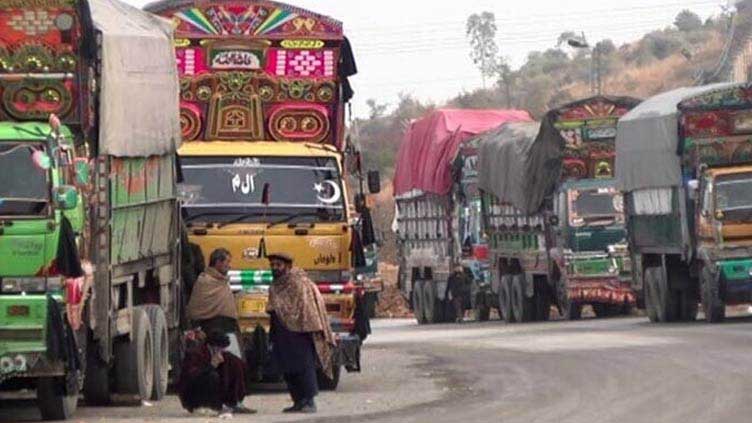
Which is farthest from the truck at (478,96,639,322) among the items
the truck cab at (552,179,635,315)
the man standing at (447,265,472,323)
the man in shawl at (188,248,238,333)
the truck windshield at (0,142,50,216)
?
the truck windshield at (0,142,50,216)

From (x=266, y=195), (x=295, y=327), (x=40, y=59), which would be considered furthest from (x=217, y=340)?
(x=266, y=195)

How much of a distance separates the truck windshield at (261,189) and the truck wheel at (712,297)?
485 inches

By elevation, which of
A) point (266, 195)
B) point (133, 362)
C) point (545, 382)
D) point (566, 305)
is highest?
point (266, 195)

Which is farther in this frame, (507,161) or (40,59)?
(507,161)

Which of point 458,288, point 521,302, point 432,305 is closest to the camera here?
point 521,302

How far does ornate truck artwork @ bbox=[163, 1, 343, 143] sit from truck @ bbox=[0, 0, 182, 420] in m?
1.87

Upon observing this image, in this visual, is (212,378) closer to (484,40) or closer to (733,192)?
(733,192)

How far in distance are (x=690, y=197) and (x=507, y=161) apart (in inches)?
333

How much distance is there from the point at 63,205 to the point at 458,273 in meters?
29.8

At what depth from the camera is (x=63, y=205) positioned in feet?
58.9

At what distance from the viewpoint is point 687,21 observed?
151m

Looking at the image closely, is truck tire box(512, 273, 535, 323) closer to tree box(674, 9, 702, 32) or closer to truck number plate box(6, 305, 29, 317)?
truck number plate box(6, 305, 29, 317)

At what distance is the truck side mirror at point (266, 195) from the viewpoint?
77.9 ft

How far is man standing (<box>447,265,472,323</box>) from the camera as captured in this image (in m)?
47.5
